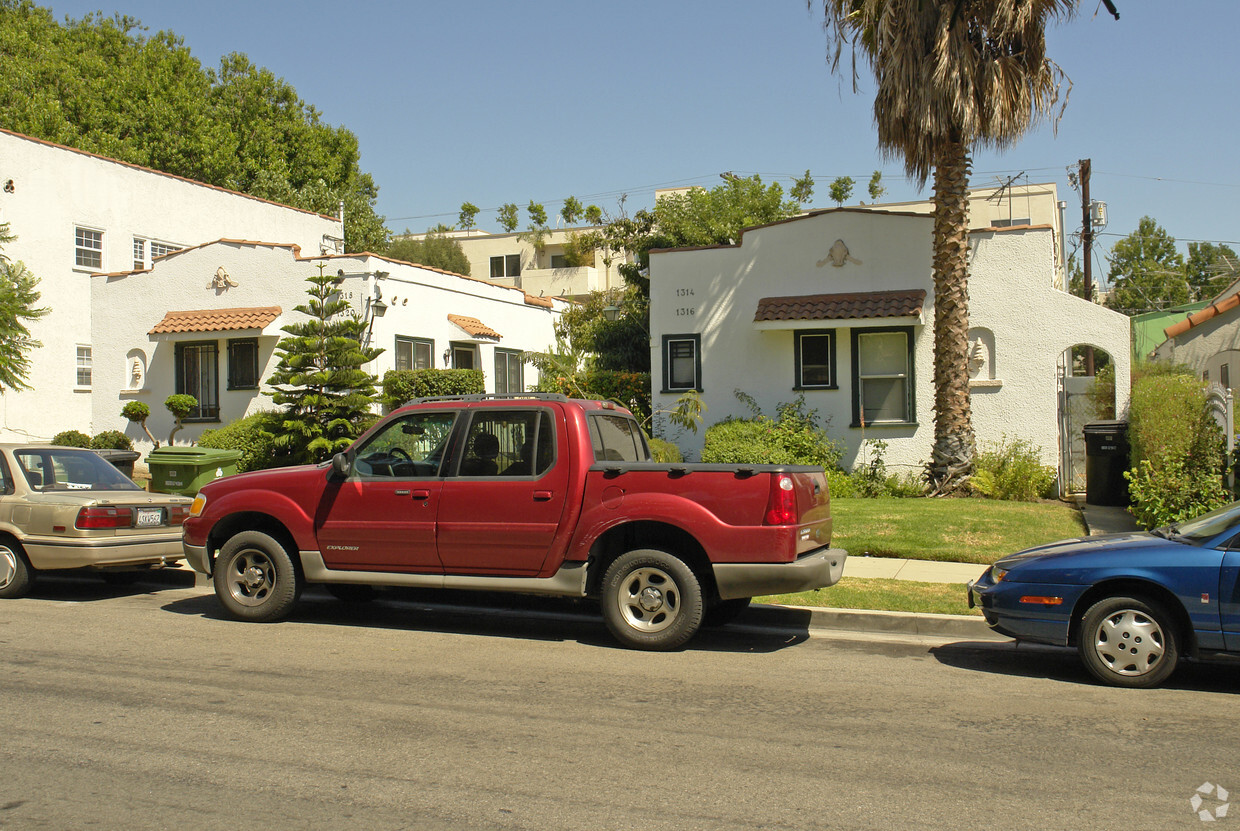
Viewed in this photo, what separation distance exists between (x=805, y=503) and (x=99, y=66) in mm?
38232

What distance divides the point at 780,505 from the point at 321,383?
11.8 m

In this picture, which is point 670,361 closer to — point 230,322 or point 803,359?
point 803,359

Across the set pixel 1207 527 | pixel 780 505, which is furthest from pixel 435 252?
pixel 1207 527

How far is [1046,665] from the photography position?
731 cm

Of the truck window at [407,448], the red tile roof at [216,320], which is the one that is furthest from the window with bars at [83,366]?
the truck window at [407,448]

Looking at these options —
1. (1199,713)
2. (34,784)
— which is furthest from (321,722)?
(1199,713)

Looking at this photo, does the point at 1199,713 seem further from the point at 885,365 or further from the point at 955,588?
the point at 885,365

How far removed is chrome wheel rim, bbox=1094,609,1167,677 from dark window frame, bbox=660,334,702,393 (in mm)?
12033

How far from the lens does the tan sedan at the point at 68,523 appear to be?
9516mm

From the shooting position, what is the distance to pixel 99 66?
36656mm

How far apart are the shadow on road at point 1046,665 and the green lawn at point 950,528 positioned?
10.4 feet

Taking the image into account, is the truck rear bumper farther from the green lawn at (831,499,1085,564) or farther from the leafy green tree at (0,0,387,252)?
the leafy green tree at (0,0,387,252)

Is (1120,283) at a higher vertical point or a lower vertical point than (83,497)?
higher

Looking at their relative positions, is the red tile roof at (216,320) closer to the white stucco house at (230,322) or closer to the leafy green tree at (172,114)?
the white stucco house at (230,322)
